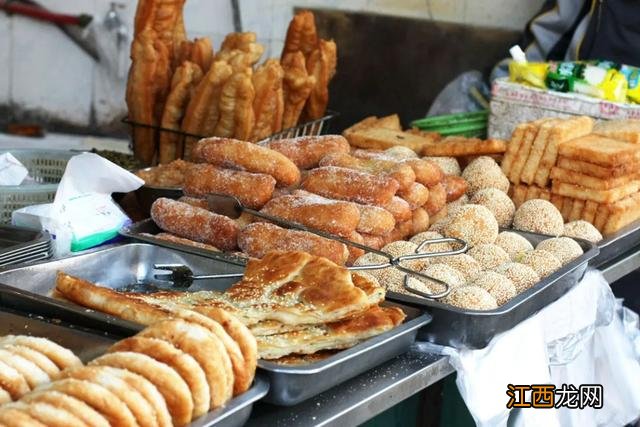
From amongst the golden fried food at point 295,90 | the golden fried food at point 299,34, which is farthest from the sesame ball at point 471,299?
the golden fried food at point 299,34


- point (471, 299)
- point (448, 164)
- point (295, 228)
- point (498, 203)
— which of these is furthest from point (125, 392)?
point (448, 164)

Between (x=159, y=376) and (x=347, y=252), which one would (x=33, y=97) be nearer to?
(x=347, y=252)

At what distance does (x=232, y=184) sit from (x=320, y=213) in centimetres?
32

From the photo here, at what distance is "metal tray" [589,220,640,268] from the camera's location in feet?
10.0

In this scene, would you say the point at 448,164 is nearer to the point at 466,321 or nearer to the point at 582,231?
the point at 582,231

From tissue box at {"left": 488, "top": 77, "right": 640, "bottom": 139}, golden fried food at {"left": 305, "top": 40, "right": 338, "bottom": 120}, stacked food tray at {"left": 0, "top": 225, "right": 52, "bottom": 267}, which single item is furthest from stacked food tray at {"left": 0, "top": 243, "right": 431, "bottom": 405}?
tissue box at {"left": 488, "top": 77, "right": 640, "bottom": 139}

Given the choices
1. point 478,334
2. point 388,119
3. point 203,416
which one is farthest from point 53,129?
point 203,416

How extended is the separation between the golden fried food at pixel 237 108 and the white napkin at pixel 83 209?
0.77m

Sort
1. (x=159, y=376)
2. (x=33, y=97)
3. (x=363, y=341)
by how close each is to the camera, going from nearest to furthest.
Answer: (x=159, y=376), (x=363, y=341), (x=33, y=97)

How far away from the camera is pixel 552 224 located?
9.88 feet

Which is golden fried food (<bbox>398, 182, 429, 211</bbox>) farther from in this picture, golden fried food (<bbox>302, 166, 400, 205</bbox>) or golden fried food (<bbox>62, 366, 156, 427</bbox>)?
golden fried food (<bbox>62, 366, 156, 427</bbox>)

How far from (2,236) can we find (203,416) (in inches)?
44.4

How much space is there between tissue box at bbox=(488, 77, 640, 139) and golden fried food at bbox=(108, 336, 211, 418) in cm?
263

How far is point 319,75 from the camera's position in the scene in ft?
13.0
